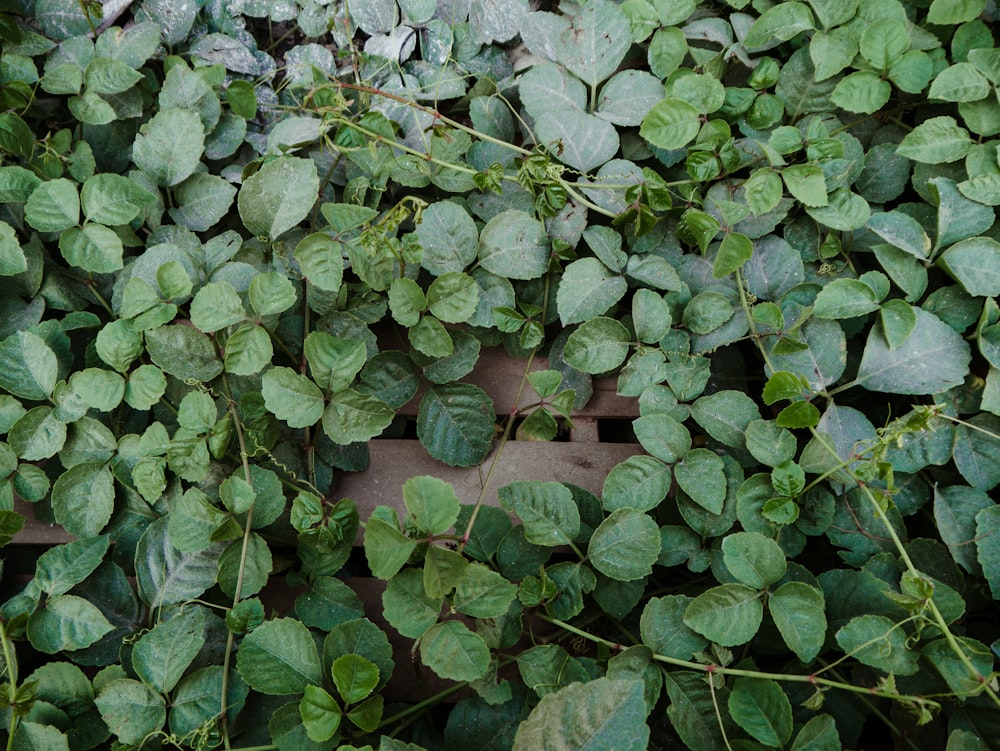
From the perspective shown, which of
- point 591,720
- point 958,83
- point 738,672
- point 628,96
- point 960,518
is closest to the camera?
point 591,720

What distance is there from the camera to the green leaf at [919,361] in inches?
47.1

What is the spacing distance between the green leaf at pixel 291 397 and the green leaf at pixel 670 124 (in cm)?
79

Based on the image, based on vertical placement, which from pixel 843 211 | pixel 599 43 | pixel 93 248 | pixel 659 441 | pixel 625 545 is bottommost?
pixel 625 545

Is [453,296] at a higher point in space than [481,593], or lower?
higher

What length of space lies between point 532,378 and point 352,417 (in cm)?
33

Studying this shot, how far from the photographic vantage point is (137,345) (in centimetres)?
126

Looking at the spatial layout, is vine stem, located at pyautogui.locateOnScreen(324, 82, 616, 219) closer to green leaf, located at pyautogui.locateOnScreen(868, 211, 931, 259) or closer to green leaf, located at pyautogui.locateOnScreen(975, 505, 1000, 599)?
green leaf, located at pyautogui.locateOnScreen(868, 211, 931, 259)

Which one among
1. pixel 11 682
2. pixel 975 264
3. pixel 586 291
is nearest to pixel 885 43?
pixel 975 264

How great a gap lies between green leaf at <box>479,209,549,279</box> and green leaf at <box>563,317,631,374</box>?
0.48ft

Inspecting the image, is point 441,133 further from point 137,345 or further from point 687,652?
point 687,652

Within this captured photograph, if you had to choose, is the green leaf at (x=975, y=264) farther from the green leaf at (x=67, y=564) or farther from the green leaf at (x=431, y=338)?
the green leaf at (x=67, y=564)

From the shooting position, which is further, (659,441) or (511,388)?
(511,388)

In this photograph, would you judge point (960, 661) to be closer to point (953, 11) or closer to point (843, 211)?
point (843, 211)

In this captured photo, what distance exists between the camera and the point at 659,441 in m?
1.22
